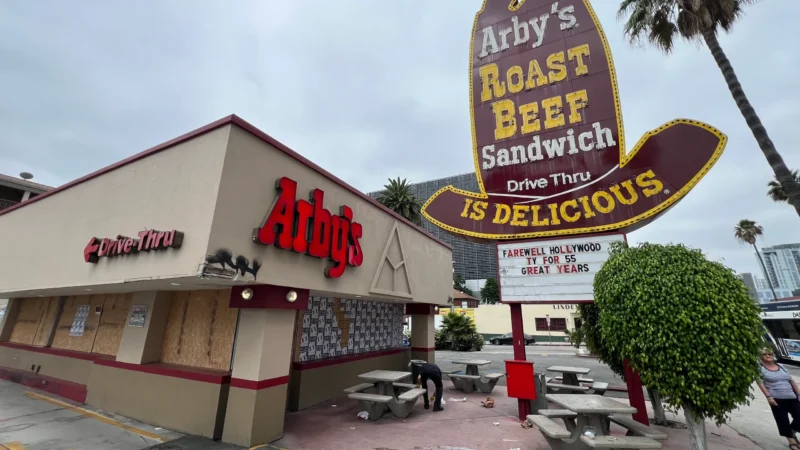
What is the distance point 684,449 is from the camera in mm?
6348

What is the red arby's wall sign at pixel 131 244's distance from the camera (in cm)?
575

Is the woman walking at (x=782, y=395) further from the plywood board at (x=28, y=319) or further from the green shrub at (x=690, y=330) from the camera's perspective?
the plywood board at (x=28, y=319)

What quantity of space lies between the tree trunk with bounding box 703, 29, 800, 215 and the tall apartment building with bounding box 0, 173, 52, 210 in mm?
40634

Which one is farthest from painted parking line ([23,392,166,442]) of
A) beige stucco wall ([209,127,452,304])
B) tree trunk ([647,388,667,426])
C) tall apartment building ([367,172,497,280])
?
tall apartment building ([367,172,497,280])

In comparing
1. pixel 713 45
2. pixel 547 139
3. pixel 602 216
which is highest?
pixel 713 45

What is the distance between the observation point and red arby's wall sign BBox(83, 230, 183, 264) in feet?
18.9

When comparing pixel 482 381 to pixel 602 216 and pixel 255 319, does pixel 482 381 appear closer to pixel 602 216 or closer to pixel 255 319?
pixel 602 216

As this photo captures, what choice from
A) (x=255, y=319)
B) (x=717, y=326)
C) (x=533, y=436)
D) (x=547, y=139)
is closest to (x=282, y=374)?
(x=255, y=319)

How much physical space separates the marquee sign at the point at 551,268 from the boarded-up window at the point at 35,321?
52.9 feet

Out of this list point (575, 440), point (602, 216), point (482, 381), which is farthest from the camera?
point (482, 381)

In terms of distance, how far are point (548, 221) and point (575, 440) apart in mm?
4449

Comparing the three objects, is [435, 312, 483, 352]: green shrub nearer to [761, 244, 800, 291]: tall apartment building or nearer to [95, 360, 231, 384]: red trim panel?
[95, 360, 231, 384]: red trim panel

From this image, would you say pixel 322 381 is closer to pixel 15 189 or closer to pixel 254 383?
pixel 254 383

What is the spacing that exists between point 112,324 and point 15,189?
25546mm
